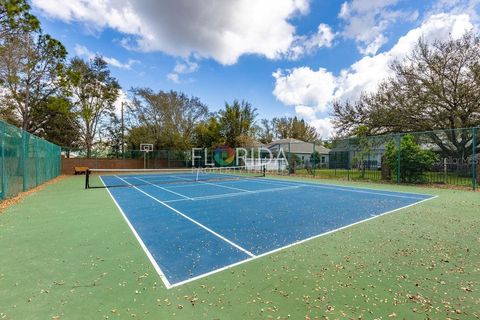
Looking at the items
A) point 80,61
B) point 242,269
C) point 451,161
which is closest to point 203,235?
point 242,269

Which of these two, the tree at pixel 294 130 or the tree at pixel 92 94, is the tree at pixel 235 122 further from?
the tree at pixel 294 130

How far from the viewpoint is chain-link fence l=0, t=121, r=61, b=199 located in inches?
316

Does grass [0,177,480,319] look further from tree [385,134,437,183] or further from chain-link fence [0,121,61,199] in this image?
tree [385,134,437,183]

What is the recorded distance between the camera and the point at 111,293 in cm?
280

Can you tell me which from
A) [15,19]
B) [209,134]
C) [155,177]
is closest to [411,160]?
[155,177]

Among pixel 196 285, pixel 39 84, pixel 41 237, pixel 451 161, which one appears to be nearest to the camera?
pixel 196 285

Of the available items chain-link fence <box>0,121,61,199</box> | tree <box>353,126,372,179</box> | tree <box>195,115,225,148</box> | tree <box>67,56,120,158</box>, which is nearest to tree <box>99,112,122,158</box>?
tree <box>67,56,120,158</box>

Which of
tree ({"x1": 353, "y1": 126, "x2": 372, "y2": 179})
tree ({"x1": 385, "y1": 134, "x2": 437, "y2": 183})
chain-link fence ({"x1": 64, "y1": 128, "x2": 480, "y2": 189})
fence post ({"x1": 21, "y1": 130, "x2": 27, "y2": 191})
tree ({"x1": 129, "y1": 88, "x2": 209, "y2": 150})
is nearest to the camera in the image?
fence post ({"x1": 21, "y1": 130, "x2": 27, "y2": 191})

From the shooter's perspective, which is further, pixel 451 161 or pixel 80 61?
pixel 80 61

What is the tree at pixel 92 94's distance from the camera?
2820cm

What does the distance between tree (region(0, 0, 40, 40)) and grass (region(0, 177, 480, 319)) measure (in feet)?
49.7

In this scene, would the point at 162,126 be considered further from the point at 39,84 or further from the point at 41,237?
the point at 41,237

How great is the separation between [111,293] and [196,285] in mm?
922

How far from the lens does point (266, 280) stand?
3.10 metres
